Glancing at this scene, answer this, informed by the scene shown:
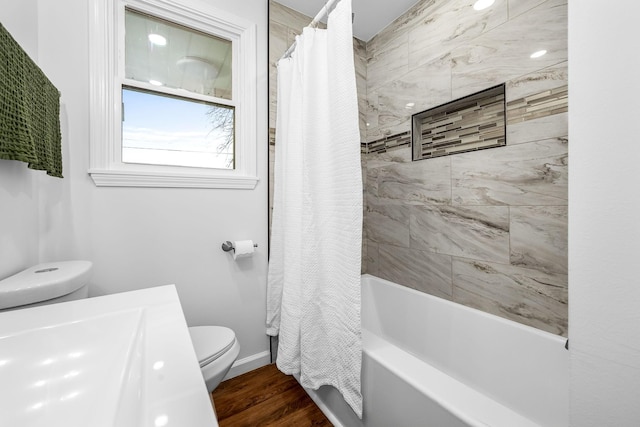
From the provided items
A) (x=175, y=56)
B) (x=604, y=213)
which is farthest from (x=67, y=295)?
(x=604, y=213)

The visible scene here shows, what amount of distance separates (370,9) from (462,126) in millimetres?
1039

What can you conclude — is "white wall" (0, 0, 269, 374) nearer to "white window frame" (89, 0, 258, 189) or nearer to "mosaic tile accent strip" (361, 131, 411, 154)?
"white window frame" (89, 0, 258, 189)

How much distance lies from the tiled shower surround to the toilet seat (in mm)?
1198

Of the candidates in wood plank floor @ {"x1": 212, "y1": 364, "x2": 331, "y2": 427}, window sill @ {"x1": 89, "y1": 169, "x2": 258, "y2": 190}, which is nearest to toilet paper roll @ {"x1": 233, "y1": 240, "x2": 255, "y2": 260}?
window sill @ {"x1": 89, "y1": 169, "x2": 258, "y2": 190}

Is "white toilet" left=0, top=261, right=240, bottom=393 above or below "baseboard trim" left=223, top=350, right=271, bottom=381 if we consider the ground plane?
above

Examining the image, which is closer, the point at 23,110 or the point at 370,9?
the point at 23,110

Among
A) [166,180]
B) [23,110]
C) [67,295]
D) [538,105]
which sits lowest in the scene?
[67,295]

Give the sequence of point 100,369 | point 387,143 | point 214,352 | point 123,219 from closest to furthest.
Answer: point 100,369
point 214,352
point 123,219
point 387,143

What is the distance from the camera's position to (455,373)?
1.41m

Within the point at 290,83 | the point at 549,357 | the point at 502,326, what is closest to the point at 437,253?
the point at 502,326

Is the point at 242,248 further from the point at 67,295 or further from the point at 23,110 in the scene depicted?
the point at 23,110

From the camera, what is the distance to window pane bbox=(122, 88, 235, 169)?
4.74ft

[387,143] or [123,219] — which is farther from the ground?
[387,143]

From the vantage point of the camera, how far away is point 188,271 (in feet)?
4.92
